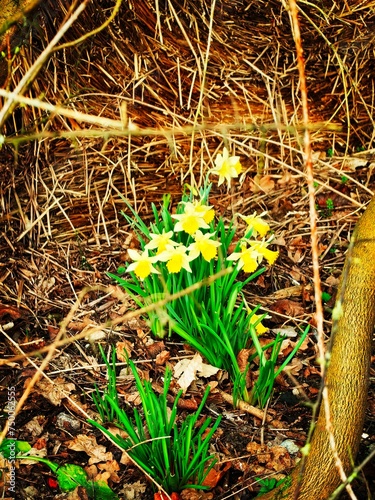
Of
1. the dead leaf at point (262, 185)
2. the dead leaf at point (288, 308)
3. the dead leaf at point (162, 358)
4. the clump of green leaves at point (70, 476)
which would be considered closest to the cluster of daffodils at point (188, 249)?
the dead leaf at point (162, 358)

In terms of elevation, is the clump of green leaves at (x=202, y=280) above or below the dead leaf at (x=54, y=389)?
above

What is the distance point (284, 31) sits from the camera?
336 cm

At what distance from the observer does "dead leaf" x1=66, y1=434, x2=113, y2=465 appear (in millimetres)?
2033

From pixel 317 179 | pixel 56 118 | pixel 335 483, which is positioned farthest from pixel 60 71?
pixel 335 483

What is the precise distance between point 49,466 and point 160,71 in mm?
2082

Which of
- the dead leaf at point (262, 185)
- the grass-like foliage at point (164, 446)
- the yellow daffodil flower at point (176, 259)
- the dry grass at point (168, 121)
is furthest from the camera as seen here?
the dead leaf at point (262, 185)

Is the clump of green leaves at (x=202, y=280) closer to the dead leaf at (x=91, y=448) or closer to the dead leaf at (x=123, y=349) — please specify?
the dead leaf at (x=123, y=349)

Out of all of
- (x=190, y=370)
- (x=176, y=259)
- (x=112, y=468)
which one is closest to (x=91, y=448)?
(x=112, y=468)

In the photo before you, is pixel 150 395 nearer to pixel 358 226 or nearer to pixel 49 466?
pixel 49 466

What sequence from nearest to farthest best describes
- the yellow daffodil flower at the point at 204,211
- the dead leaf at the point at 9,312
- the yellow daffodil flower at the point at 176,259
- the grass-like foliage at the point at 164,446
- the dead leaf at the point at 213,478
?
the grass-like foliage at the point at 164,446, the dead leaf at the point at 213,478, the yellow daffodil flower at the point at 176,259, the yellow daffodil flower at the point at 204,211, the dead leaf at the point at 9,312

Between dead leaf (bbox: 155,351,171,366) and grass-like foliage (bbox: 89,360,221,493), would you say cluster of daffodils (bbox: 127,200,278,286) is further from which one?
grass-like foliage (bbox: 89,360,221,493)

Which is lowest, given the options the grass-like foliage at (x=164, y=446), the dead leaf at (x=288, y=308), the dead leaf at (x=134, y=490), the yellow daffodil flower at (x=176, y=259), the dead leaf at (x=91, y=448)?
the dead leaf at (x=134, y=490)

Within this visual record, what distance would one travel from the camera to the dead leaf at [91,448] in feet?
6.67

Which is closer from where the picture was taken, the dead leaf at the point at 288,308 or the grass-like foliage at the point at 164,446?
the grass-like foliage at the point at 164,446
